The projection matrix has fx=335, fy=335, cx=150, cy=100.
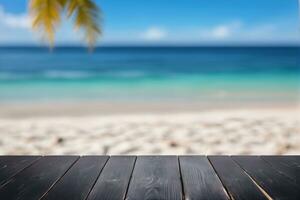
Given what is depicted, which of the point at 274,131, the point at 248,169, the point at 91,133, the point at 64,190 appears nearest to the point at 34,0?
the point at 91,133

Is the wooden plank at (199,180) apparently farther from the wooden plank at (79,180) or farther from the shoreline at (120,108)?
the shoreline at (120,108)

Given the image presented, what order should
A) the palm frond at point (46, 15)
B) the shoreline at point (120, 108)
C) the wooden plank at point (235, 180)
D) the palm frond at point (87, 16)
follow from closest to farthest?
the wooden plank at point (235, 180), the palm frond at point (46, 15), the palm frond at point (87, 16), the shoreline at point (120, 108)

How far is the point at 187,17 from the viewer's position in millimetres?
41688

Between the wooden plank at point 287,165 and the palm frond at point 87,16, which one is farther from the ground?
the palm frond at point 87,16

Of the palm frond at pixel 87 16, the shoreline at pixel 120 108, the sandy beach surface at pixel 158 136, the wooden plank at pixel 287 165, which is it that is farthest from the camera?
the shoreline at pixel 120 108

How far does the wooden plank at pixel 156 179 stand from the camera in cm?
134

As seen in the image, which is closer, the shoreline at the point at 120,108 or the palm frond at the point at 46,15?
the palm frond at the point at 46,15

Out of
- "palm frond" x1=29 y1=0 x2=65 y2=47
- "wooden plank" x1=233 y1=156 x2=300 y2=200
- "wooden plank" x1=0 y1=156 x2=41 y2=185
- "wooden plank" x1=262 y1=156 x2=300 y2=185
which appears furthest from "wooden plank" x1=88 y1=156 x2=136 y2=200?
"palm frond" x1=29 y1=0 x2=65 y2=47

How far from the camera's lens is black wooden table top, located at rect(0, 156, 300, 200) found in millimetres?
1333

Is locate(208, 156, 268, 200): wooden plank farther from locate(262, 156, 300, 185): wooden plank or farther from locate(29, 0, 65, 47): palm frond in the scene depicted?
locate(29, 0, 65, 47): palm frond

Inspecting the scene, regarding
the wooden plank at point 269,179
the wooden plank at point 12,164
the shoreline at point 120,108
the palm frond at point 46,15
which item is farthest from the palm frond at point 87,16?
the shoreline at point 120,108

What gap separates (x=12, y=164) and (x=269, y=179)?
1267 millimetres

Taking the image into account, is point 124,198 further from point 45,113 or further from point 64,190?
point 45,113

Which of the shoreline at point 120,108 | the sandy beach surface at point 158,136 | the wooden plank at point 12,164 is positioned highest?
the wooden plank at point 12,164
